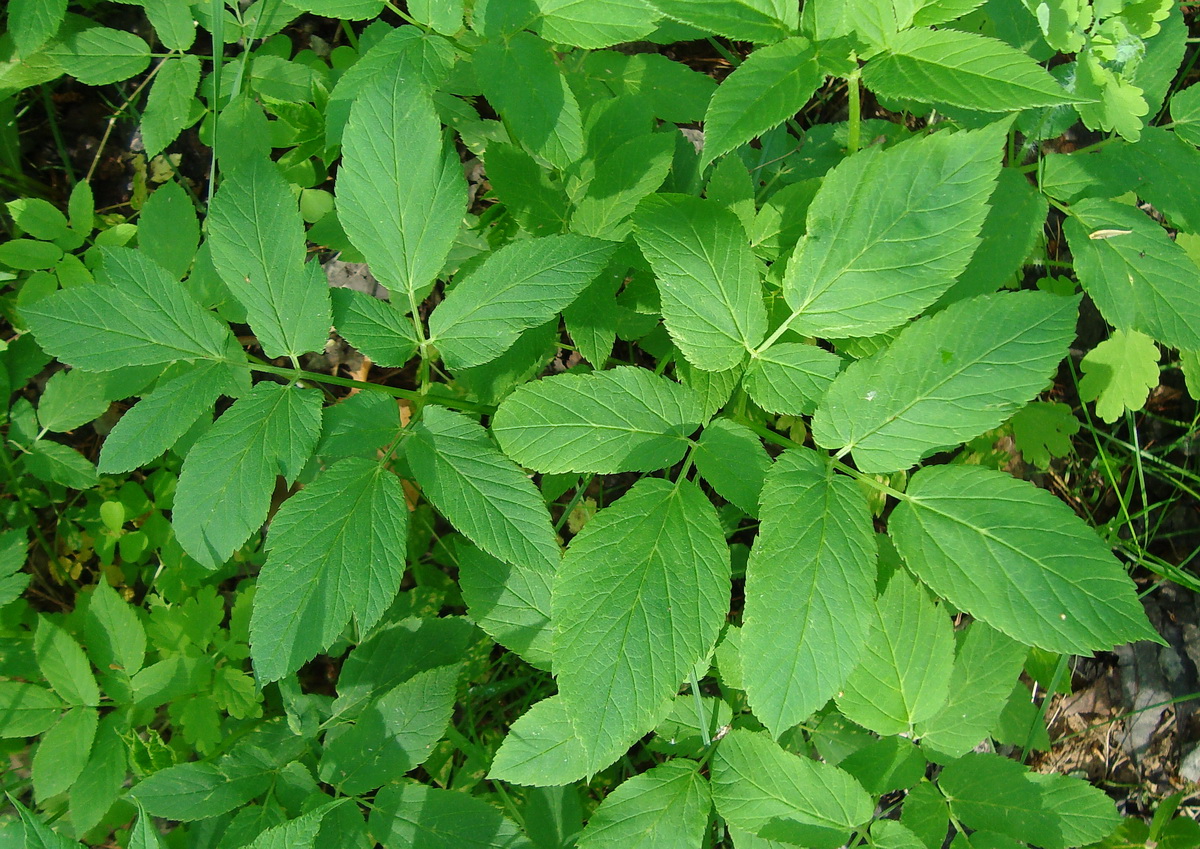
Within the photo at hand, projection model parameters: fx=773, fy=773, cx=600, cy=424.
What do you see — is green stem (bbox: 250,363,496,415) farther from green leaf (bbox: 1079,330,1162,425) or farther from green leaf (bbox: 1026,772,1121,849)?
green leaf (bbox: 1079,330,1162,425)

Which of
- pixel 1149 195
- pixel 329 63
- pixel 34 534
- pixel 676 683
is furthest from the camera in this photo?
pixel 329 63

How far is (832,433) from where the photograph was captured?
1.59 m

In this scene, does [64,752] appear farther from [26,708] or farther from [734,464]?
[734,464]

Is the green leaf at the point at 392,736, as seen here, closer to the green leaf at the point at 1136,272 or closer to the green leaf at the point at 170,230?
the green leaf at the point at 170,230

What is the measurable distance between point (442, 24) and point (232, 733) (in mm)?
2123

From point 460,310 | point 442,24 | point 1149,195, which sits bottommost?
point 460,310

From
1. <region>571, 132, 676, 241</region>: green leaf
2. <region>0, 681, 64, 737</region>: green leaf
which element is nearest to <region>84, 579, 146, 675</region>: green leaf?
<region>0, 681, 64, 737</region>: green leaf

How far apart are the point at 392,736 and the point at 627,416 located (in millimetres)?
1086

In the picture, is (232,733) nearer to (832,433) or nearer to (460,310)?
(460,310)

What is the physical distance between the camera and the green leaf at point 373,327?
68.2 inches

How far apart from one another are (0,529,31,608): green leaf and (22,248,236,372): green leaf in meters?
1.00

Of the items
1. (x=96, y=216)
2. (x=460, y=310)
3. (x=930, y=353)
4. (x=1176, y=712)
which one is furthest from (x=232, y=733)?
(x=1176, y=712)

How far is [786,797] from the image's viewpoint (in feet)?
5.87

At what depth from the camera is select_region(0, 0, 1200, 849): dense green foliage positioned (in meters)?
1.49
